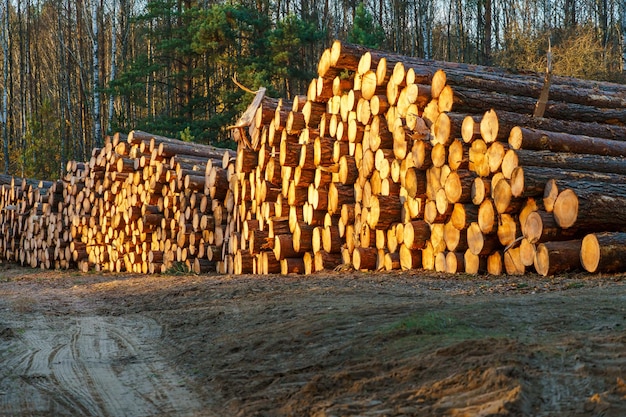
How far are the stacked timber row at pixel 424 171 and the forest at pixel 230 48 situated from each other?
11.1m

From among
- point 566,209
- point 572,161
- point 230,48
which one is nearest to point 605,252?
point 566,209

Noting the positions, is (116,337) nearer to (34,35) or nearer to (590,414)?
(590,414)

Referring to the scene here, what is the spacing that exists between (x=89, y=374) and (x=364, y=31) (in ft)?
80.4

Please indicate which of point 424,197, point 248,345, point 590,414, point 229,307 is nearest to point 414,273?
point 424,197

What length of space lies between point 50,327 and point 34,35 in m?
43.7

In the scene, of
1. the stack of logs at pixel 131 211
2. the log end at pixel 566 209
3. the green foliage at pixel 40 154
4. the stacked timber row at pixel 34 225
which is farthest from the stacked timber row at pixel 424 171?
the green foliage at pixel 40 154

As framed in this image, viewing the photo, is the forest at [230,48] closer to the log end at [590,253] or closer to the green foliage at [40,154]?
the green foliage at [40,154]

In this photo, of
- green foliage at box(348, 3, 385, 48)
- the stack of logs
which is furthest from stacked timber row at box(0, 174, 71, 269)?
green foliage at box(348, 3, 385, 48)

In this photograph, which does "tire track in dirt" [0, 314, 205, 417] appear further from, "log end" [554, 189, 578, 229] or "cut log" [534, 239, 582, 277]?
"log end" [554, 189, 578, 229]

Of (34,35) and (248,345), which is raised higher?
(34,35)

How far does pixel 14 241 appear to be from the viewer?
70.4 feet

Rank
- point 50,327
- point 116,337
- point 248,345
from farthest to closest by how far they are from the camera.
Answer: point 50,327 < point 116,337 < point 248,345

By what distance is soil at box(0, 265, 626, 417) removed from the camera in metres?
3.37

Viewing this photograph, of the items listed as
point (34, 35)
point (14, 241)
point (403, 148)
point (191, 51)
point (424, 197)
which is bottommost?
point (14, 241)
